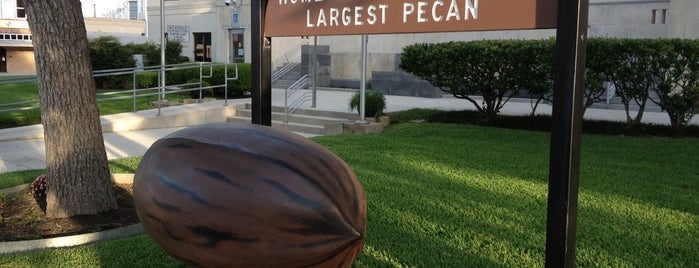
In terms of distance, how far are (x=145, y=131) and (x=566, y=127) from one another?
420 inches

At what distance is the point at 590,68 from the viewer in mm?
10195

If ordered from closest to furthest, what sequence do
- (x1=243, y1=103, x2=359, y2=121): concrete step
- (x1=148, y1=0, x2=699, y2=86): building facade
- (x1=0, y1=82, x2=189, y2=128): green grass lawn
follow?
(x1=0, y1=82, x2=189, y2=128): green grass lawn → (x1=243, y1=103, x2=359, y2=121): concrete step → (x1=148, y1=0, x2=699, y2=86): building facade

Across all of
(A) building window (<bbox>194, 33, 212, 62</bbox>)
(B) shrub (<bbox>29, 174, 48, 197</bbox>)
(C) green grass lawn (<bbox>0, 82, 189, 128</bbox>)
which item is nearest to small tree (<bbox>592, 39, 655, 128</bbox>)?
(B) shrub (<bbox>29, 174, 48, 197</bbox>)

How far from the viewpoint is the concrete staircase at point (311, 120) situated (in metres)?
12.1

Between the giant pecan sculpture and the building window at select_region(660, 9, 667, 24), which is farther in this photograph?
the building window at select_region(660, 9, 667, 24)

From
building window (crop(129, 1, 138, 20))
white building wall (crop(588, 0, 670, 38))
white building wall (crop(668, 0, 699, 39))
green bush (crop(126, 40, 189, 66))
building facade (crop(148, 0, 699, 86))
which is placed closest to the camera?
white building wall (crop(668, 0, 699, 39))

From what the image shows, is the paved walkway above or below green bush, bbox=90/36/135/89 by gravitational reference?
below

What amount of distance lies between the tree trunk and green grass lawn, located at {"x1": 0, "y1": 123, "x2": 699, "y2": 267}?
2.93 ft

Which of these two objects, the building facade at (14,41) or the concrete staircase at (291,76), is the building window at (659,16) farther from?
the building facade at (14,41)

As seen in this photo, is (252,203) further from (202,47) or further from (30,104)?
(202,47)

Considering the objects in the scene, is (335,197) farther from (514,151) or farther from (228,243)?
(514,151)

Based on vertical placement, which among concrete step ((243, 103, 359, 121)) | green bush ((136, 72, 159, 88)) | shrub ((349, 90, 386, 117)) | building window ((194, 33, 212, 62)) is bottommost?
concrete step ((243, 103, 359, 121))

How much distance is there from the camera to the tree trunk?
5.08 metres

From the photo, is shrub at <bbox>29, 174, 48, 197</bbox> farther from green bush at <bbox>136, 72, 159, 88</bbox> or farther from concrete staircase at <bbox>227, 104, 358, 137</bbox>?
green bush at <bbox>136, 72, 159, 88</bbox>
